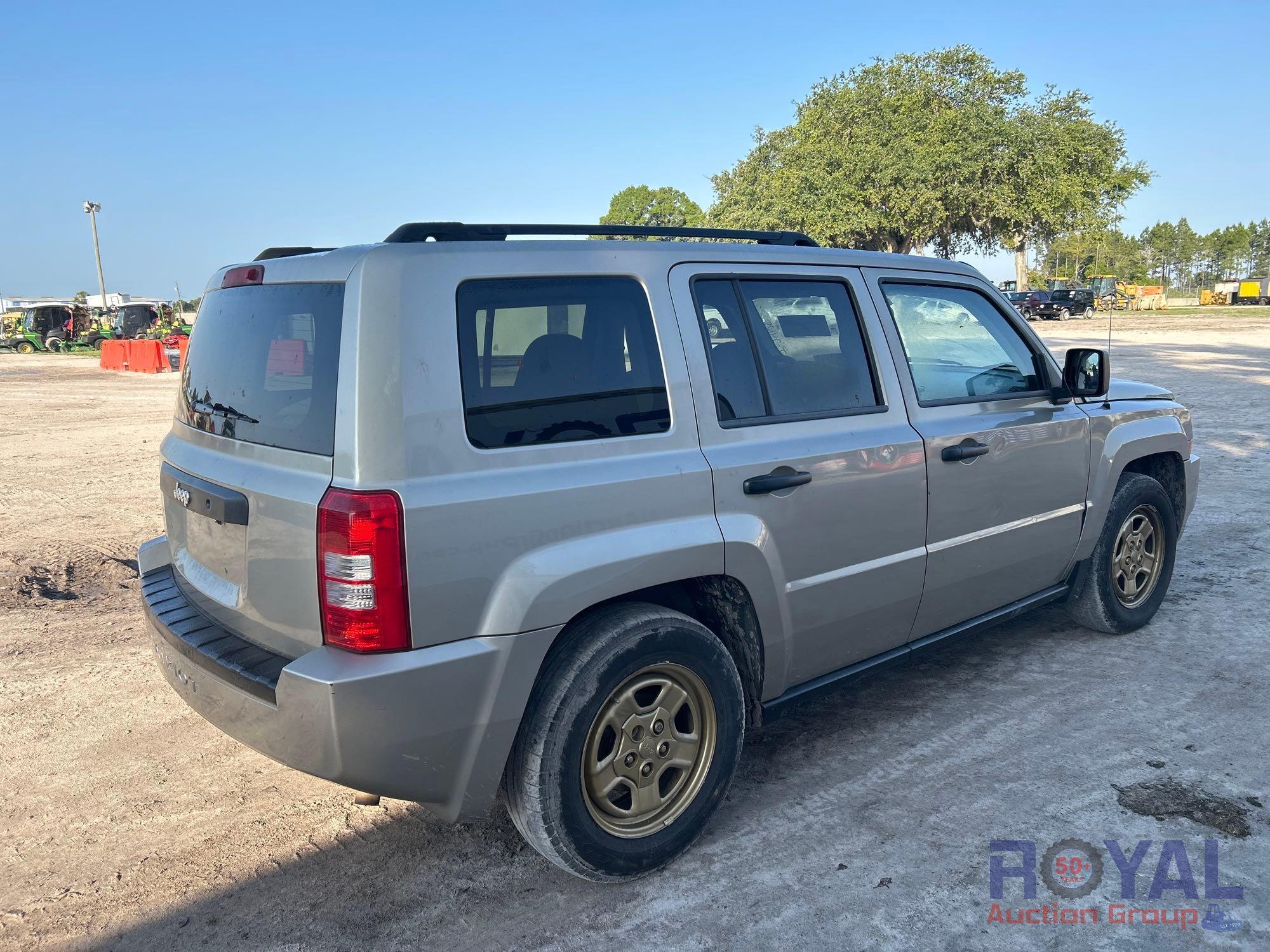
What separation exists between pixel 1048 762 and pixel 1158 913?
88 cm

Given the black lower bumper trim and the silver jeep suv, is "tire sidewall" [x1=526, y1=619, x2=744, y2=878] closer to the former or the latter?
the silver jeep suv

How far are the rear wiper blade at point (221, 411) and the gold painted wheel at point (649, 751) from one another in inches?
54.2

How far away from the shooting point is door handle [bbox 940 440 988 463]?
3664mm

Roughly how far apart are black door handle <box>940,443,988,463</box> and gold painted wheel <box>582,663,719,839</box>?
1380 millimetres

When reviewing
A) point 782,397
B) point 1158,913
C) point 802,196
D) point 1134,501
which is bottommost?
point 1158,913

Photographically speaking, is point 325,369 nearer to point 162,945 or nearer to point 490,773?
point 490,773

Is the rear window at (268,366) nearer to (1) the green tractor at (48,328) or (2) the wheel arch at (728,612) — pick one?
(2) the wheel arch at (728,612)

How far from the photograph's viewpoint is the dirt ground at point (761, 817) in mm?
2701

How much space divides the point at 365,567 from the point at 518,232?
3.79 ft

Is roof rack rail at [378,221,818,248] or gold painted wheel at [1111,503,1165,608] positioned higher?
roof rack rail at [378,221,818,248]

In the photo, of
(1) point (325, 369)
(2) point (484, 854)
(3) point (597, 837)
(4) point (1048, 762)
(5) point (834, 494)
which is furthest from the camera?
(4) point (1048, 762)

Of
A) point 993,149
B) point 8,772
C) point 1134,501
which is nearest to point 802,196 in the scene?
point 993,149

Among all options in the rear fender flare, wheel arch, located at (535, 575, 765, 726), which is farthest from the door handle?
the rear fender flare

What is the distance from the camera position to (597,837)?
2799mm
